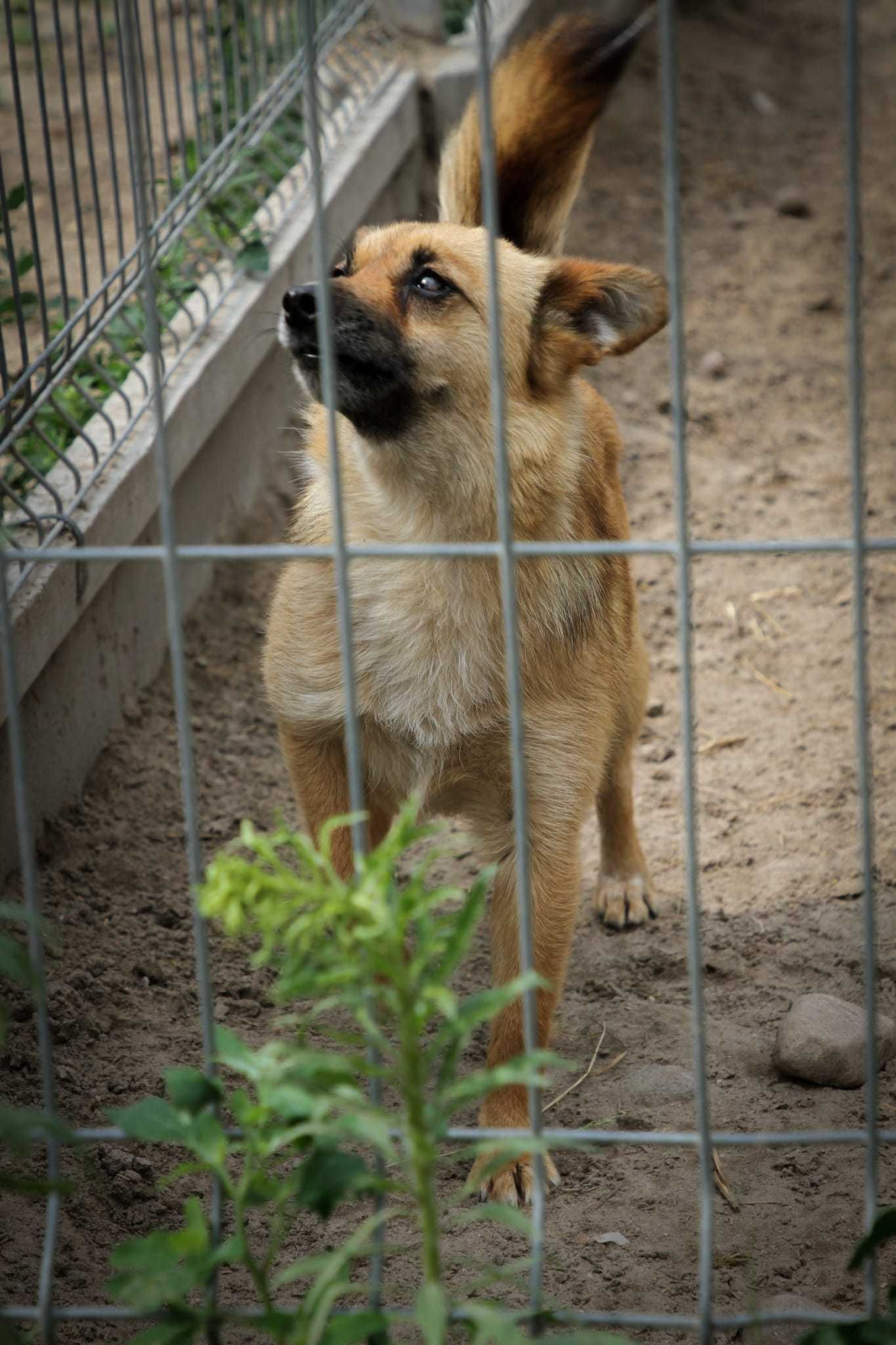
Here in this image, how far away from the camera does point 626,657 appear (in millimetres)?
3721

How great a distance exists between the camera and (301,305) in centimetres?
298

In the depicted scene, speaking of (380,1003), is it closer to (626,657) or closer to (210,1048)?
(210,1048)

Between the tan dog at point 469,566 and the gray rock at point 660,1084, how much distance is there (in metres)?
0.28

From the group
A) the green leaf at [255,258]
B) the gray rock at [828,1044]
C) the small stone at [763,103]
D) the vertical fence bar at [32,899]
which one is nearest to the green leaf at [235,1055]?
the vertical fence bar at [32,899]

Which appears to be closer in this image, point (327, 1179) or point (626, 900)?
point (327, 1179)

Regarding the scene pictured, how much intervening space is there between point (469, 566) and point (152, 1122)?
1.53 metres

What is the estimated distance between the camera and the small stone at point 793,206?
26.0ft

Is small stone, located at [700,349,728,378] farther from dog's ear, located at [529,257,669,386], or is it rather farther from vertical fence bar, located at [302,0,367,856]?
vertical fence bar, located at [302,0,367,856]

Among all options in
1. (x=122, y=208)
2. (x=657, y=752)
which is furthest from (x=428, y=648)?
(x=122, y=208)

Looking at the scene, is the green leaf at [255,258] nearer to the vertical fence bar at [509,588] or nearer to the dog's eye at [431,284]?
the dog's eye at [431,284]

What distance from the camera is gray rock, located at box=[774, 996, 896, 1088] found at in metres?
3.21

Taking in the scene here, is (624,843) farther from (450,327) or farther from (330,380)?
(330,380)

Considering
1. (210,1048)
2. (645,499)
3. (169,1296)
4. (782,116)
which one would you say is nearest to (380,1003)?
(210,1048)

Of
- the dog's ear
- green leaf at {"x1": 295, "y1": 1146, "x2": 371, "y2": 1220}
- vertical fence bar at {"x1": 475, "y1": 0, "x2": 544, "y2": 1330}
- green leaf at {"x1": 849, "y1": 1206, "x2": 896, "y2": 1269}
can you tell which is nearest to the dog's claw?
vertical fence bar at {"x1": 475, "y1": 0, "x2": 544, "y2": 1330}
